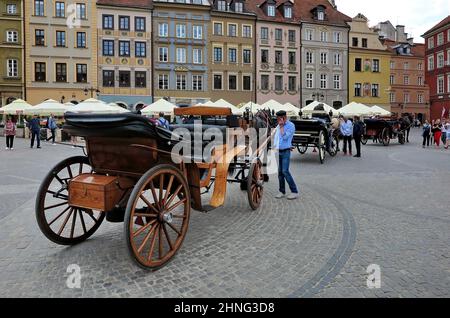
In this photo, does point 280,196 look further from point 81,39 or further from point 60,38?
point 60,38

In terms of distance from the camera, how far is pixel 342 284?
382cm

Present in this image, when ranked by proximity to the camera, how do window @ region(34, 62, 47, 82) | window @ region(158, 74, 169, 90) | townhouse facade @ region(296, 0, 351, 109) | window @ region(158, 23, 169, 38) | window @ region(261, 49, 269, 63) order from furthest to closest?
townhouse facade @ region(296, 0, 351, 109) → window @ region(261, 49, 269, 63) → window @ region(158, 74, 169, 90) → window @ region(158, 23, 169, 38) → window @ region(34, 62, 47, 82)

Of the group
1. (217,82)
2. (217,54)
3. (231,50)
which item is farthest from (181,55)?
(231,50)

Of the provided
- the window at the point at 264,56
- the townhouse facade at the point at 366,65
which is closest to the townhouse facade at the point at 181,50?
the window at the point at 264,56

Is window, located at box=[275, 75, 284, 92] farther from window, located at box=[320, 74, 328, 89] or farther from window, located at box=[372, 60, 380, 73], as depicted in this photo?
window, located at box=[372, 60, 380, 73]

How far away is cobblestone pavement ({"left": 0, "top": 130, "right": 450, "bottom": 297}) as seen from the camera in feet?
12.3

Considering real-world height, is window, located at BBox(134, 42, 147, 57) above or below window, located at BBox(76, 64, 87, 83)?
above

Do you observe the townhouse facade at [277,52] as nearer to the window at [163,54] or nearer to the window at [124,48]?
the window at [163,54]

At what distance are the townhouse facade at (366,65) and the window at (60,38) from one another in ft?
116

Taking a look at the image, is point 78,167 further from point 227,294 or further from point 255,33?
point 255,33

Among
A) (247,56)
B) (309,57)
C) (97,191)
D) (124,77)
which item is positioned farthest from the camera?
(309,57)

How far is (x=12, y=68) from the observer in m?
40.0

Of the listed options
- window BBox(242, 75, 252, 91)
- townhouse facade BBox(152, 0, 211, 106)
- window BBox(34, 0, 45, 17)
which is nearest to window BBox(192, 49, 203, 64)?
townhouse facade BBox(152, 0, 211, 106)

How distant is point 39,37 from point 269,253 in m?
43.1
